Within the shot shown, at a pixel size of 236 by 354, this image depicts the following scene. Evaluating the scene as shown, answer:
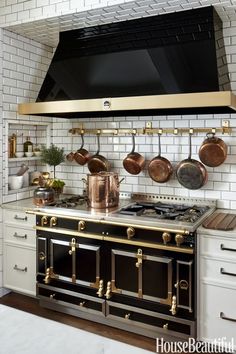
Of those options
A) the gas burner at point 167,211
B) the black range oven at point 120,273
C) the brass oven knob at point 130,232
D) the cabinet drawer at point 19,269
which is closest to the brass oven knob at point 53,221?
the black range oven at point 120,273

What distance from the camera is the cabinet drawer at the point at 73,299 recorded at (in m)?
2.46

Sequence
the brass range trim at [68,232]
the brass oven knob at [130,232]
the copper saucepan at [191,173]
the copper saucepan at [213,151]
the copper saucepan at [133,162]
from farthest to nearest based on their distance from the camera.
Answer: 1. the copper saucepan at [133,162]
2. the copper saucepan at [191,173]
3. the copper saucepan at [213,151]
4. the brass range trim at [68,232]
5. the brass oven knob at [130,232]

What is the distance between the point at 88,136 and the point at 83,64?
0.77m

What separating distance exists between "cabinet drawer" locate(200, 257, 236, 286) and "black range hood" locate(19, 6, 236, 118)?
3.21ft

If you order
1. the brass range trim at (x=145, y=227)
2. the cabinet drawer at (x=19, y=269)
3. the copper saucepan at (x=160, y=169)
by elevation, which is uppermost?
the copper saucepan at (x=160, y=169)

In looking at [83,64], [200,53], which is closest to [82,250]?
[83,64]

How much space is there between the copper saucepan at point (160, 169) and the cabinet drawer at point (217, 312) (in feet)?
3.21

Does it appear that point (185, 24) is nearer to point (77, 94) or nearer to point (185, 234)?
point (77, 94)

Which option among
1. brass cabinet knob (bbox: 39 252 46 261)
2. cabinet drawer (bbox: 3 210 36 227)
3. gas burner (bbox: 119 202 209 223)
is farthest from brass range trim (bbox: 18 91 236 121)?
brass cabinet knob (bbox: 39 252 46 261)

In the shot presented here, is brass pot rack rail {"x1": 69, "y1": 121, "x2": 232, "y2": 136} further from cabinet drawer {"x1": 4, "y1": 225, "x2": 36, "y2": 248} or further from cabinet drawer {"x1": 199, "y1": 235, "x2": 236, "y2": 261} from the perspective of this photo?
cabinet drawer {"x1": 4, "y1": 225, "x2": 36, "y2": 248}

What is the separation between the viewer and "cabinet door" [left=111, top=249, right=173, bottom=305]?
86.4 inches

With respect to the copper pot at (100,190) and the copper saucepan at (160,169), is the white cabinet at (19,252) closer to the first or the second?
the copper pot at (100,190)

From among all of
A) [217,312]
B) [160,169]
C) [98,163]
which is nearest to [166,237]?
[217,312]

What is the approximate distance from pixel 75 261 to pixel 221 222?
43.4 inches
